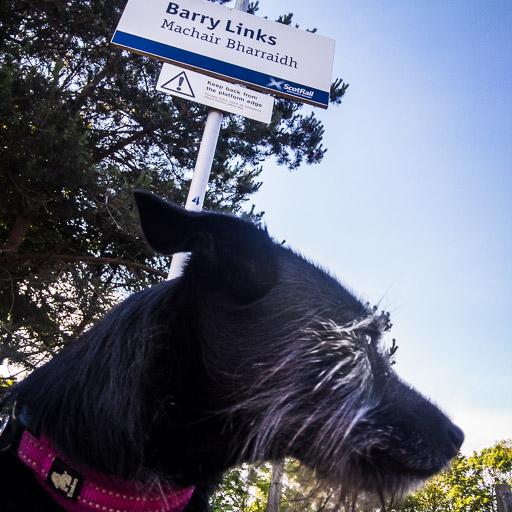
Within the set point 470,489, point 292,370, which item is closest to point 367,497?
point 292,370

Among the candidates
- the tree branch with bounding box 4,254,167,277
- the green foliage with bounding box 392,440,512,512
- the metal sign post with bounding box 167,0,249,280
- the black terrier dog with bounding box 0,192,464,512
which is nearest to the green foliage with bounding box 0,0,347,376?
the tree branch with bounding box 4,254,167,277

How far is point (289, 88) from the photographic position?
4199 mm

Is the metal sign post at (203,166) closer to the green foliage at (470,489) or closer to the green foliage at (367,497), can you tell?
the green foliage at (367,497)

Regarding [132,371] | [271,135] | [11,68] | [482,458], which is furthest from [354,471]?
[482,458]

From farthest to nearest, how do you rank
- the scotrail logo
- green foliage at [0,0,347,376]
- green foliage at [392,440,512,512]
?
green foliage at [392,440,512,512] < green foliage at [0,0,347,376] < the scotrail logo

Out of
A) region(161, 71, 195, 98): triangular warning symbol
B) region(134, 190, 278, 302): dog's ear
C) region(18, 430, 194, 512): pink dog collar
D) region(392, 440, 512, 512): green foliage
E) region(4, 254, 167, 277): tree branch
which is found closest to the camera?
region(18, 430, 194, 512): pink dog collar

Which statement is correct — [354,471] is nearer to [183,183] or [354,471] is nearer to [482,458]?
[183,183]

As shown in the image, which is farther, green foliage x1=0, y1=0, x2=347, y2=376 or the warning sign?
green foliage x1=0, y1=0, x2=347, y2=376

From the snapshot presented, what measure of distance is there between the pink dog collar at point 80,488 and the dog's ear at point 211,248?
2.41 ft

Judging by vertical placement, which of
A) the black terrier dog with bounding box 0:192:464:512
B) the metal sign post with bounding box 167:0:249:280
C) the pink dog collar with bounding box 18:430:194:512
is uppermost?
the metal sign post with bounding box 167:0:249:280

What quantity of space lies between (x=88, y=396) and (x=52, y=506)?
0.37 meters

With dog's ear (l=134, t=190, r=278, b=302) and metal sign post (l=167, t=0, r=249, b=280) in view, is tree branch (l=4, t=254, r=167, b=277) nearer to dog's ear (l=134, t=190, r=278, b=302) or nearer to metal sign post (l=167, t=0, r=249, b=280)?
A: metal sign post (l=167, t=0, r=249, b=280)

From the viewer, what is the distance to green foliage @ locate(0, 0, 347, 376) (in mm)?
6969

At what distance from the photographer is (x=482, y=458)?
15.6 meters
